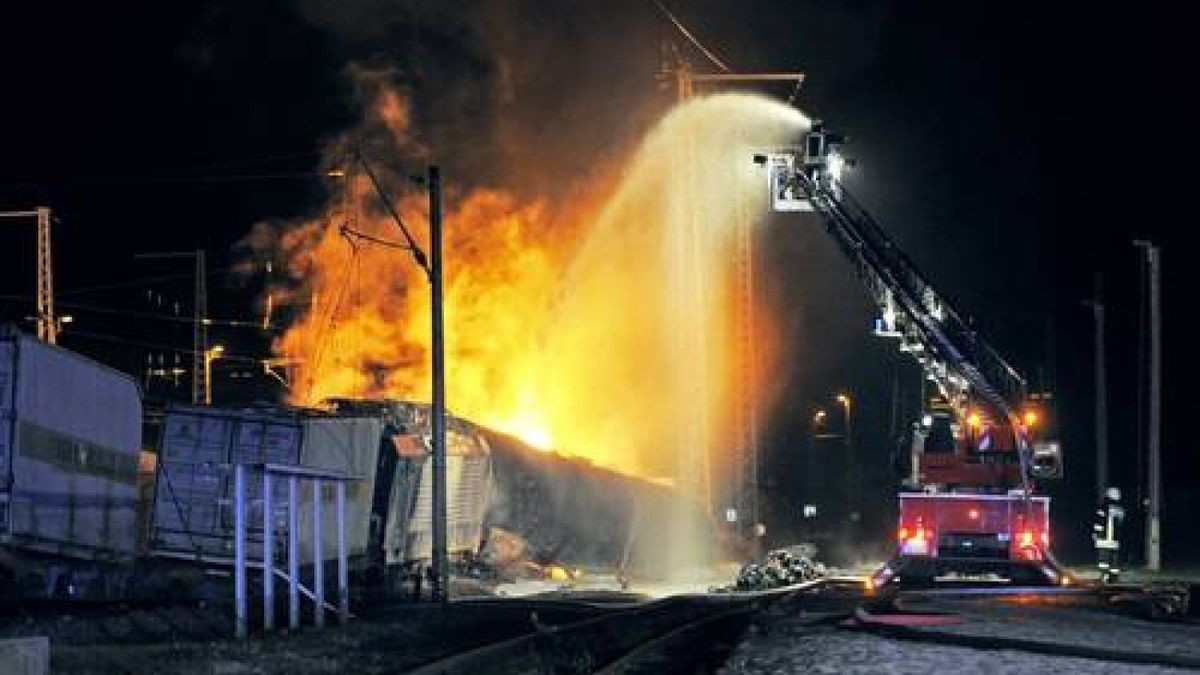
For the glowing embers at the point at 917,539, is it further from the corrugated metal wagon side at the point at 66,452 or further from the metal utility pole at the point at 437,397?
the corrugated metal wagon side at the point at 66,452

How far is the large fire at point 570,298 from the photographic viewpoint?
148 feet

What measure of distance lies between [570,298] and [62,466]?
1100 inches

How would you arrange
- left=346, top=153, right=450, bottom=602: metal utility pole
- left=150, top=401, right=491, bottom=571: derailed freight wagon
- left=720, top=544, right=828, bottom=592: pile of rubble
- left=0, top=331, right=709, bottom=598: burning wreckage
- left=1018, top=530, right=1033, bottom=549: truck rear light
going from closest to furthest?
left=1018, top=530, right=1033, bottom=549: truck rear light, left=0, top=331, right=709, bottom=598: burning wreckage, left=346, top=153, right=450, bottom=602: metal utility pole, left=150, top=401, right=491, bottom=571: derailed freight wagon, left=720, top=544, right=828, bottom=592: pile of rubble

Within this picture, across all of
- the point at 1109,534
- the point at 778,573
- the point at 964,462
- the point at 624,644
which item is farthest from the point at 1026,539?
the point at 778,573

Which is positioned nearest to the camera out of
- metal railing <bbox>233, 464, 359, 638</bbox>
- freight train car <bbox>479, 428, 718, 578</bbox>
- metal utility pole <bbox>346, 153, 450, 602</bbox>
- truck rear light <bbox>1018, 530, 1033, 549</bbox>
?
metal railing <bbox>233, 464, 359, 638</bbox>

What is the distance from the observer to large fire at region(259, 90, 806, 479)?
4525 cm

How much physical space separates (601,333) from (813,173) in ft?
78.2

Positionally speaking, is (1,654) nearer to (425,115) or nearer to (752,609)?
(752,609)

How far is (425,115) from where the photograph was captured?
47.1 m

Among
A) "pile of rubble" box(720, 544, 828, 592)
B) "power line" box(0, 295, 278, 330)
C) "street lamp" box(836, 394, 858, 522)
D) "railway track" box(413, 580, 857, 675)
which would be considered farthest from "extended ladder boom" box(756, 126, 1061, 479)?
"street lamp" box(836, 394, 858, 522)

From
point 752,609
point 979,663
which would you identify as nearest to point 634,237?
point 752,609

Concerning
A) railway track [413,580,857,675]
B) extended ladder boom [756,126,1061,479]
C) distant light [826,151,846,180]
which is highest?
distant light [826,151,846,180]

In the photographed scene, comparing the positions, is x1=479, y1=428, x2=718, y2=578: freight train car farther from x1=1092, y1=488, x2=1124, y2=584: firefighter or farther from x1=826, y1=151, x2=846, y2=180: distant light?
x1=1092, y1=488, x2=1124, y2=584: firefighter

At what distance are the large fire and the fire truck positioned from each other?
62.6 ft
